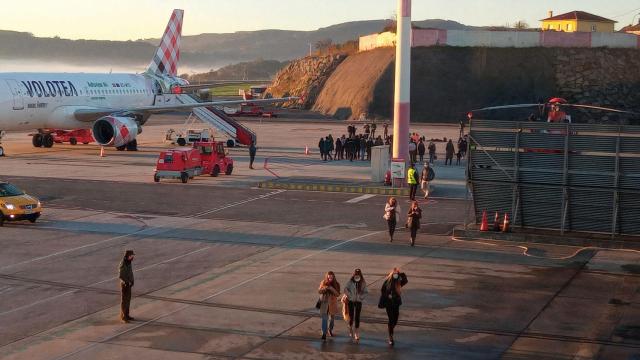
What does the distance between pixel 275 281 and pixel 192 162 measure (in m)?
19.5

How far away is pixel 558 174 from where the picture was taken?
26.3 m

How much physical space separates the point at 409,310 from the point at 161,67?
4996 centimetres

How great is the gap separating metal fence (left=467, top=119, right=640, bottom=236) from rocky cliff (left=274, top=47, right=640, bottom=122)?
62.3 meters

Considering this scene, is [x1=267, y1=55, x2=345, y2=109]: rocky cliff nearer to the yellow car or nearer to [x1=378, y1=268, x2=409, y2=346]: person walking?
the yellow car

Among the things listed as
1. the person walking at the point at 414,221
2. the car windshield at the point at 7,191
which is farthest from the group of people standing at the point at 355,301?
the car windshield at the point at 7,191

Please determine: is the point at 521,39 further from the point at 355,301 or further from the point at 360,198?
the point at 355,301

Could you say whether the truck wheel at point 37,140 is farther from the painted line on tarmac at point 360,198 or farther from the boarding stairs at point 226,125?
the painted line on tarmac at point 360,198

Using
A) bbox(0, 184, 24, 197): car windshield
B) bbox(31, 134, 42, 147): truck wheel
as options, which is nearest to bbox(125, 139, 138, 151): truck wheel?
bbox(31, 134, 42, 147): truck wheel

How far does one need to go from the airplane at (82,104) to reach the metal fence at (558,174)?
1108 inches

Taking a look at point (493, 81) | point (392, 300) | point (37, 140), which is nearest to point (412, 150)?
point (37, 140)

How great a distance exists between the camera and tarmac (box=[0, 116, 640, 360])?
1689 centimetres

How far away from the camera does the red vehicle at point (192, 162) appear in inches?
1560

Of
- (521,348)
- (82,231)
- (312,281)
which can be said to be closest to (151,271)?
(312,281)

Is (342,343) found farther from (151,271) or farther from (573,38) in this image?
(573,38)
